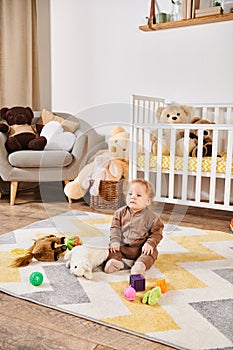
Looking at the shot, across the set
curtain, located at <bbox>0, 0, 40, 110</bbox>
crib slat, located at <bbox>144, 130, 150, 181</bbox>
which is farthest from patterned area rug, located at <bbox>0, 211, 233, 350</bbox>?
curtain, located at <bbox>0, 0, 40, 110</bbox>

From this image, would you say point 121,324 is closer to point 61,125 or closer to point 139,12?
point 61,125

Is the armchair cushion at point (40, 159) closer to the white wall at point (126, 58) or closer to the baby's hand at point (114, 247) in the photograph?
the white wall at point (126, 58)

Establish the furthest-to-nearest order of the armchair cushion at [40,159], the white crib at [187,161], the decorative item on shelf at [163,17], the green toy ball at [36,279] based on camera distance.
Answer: the decorative item on shelf at [163,17] → the armchair cushion at [40,159] → the white crib at [187,161] → the green toy ball at [36,279]

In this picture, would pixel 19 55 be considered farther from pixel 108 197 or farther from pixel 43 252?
pixel 43 252

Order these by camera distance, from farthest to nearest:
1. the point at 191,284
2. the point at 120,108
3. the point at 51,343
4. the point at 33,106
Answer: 1. the point at 33,106
2. the point at 120,108
3. the point at 191,284
4. the point at 51,343

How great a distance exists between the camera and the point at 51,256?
5.52ft

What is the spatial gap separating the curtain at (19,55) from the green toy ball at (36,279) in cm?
244

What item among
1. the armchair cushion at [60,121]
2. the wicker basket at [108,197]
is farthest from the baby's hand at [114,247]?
the armchair cushion at [60,121]

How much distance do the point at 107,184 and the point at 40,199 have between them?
72 cm

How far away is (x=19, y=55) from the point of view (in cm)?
362

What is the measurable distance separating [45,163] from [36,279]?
1.44m

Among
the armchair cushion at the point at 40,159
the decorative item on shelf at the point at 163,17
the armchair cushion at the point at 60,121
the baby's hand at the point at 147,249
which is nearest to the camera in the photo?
the baby's hand at the point at 147,249

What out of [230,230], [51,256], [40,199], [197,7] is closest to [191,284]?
[51,256]

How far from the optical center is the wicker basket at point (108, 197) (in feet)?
7.86
